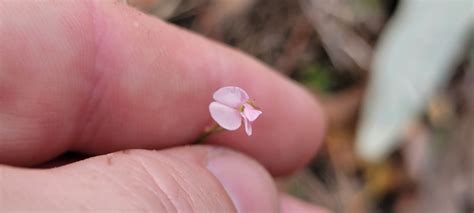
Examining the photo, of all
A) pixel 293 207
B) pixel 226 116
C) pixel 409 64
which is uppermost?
pixel 226 116

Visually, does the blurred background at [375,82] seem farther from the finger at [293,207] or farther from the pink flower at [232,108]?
the pink flower at [232,108]

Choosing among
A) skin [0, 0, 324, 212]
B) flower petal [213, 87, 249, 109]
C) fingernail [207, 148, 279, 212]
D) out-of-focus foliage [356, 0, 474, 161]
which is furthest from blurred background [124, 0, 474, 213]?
flower petal [213, 87, 249, 109]

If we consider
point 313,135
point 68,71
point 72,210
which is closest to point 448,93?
point 313,135

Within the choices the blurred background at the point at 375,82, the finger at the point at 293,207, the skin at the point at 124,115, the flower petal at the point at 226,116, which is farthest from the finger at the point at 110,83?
the blurred background at the point at 375,82

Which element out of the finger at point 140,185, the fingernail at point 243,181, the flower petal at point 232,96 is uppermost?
the flower petal at point 232,96

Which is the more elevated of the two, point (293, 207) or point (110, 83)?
point (110, 83)

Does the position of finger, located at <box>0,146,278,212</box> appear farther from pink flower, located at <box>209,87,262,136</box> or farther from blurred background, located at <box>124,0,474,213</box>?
blurred background, located at <box>124,0,474,213</box>

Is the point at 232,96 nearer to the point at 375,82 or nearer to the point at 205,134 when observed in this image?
the point at 205,134

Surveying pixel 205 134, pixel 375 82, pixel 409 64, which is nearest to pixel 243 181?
pixel 205 134
